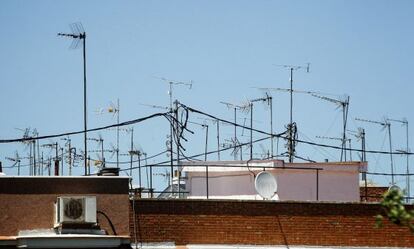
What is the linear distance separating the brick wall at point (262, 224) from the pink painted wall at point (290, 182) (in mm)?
3733

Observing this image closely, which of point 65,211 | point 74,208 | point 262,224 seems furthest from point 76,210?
point 262,224

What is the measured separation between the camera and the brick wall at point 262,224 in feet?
86.5

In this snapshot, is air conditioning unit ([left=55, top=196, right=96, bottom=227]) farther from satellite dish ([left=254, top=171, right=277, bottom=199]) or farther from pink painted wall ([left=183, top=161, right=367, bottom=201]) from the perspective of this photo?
pink painted wall ([left=183, top=161, right=367, bottom=201])

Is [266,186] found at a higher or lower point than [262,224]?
higher

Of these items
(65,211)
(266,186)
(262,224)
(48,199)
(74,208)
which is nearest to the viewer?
(65,211)

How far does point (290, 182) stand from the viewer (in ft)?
108

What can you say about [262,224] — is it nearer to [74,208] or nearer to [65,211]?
[74,208]

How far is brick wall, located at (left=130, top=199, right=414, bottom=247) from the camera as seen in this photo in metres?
26.4

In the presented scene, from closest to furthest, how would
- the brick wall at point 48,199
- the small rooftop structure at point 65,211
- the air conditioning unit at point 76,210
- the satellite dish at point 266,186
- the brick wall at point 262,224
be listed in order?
the small rooftop structure at point 65,211 < the air conditioning unit at point 76,210 < the brick wall at point 48,199 < the brick wall at point 262,224 < the satellite dish at point 266,186

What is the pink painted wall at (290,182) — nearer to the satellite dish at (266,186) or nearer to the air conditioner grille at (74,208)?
the satellite dish at (266,186)

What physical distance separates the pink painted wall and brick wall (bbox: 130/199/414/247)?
3.73 metres

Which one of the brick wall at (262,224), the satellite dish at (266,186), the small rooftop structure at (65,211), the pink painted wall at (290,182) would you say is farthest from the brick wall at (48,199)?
the pink painted wall at (290,182)

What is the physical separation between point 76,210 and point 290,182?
10451 mm

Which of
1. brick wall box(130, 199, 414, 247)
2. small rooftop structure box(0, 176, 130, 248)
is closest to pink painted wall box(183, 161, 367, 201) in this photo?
brick wall box(130, 199, 414, 247)
